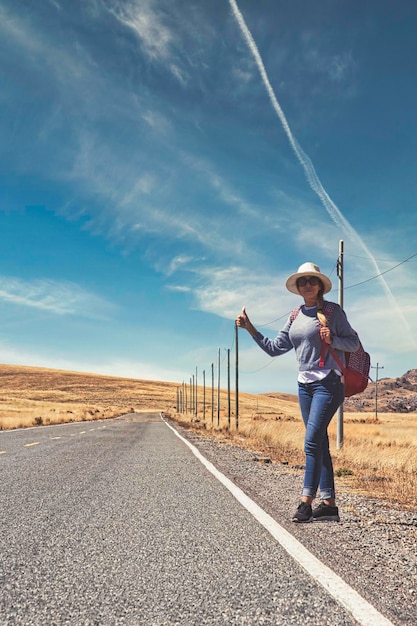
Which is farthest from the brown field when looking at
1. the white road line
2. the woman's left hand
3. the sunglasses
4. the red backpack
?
the sunglasses

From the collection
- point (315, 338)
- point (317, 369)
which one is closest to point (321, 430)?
point (317, 369)

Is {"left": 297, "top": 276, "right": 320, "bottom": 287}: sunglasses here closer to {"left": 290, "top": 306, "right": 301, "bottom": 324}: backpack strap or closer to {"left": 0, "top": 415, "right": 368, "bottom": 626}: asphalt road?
{"left": 290, "top": 306, "right": 301, "bottom": 324}: backpack strap

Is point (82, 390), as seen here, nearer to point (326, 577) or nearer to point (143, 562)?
point (143, 562)

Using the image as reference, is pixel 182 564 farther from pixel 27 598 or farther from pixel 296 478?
pixel 296 478

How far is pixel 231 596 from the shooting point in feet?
9.68

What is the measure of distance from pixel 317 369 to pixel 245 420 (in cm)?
4344

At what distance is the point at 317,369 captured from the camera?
17.4 feet

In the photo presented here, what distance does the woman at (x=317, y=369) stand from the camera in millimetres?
5141

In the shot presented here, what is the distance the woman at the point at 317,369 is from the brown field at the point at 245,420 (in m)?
1.76

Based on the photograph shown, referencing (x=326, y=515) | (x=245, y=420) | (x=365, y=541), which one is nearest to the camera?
(x=365, y=541)

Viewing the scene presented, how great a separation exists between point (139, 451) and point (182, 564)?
370 inches

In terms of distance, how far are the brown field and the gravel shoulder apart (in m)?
0.99

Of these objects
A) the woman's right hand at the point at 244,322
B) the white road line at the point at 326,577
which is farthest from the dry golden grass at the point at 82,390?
the white road line at the point at 326,577

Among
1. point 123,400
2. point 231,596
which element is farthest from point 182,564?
point 123,400
